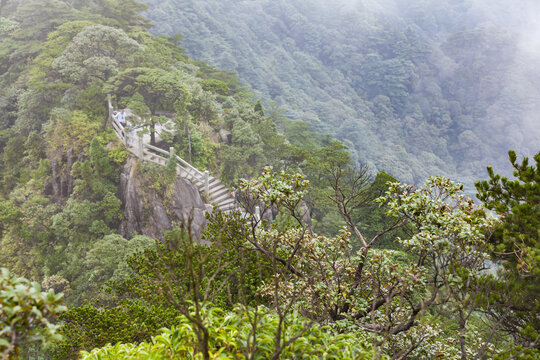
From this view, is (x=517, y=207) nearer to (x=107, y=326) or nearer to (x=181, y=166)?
(x=107, y=326)

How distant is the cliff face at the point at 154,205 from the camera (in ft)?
49.4

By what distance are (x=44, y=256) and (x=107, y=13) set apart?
21.0m

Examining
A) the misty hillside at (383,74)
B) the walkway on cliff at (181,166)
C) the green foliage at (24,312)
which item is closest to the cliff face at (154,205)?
the walkway on cliff at (181,166)

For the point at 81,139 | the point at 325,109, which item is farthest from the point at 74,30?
the point at 325,109

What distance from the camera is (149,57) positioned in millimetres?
20203

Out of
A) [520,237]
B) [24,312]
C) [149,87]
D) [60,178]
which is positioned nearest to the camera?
[24,312]

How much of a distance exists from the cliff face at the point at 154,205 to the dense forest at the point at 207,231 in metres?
0.06

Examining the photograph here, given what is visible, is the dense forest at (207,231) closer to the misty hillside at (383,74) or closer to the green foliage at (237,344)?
the green foliage at (237,344)

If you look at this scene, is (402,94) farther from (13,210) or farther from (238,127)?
(13,210)

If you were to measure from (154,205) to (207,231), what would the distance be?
813 cm

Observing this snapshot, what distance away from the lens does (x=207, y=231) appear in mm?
7945

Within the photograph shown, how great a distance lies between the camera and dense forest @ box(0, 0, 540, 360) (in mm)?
3068

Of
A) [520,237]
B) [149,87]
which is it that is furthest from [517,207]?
[149,87]

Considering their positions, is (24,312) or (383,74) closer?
(24,312)
